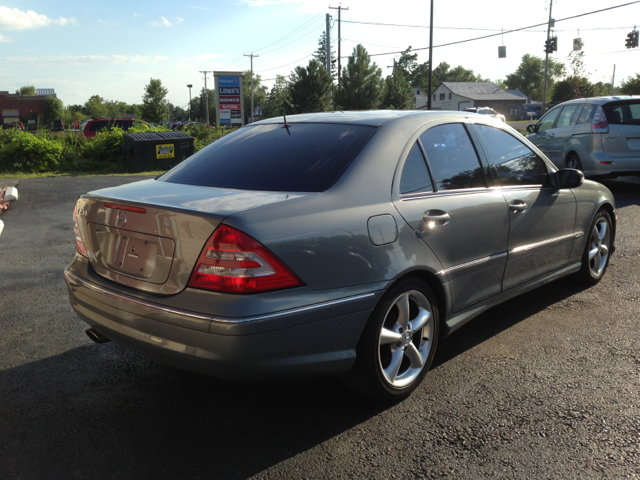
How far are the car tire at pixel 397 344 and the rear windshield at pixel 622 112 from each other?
847 cm

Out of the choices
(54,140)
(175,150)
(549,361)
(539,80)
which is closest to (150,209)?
(549,361)

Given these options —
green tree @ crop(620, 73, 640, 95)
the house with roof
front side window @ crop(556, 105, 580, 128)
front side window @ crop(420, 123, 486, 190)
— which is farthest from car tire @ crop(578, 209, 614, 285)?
the house with roof

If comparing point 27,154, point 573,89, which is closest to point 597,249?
point 27,154

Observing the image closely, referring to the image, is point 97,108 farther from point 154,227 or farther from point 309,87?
point 154,227

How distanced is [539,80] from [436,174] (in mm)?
155911

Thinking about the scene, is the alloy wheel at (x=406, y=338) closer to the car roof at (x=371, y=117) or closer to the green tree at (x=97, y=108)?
the car roof at (x=371, y=117)

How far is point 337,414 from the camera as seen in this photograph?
2.93 metres

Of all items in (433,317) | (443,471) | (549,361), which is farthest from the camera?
(549,361)

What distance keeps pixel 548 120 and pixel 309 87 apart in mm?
36339

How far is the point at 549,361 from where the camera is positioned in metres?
3.55

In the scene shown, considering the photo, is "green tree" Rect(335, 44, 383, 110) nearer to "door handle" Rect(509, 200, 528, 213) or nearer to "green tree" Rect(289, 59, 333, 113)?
"green tree" Rect(289, 59, 333, 113)

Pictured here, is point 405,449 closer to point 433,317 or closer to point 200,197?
point 433,317

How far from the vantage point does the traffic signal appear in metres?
38.5

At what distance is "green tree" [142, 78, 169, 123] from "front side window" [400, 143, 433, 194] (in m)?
74.8
